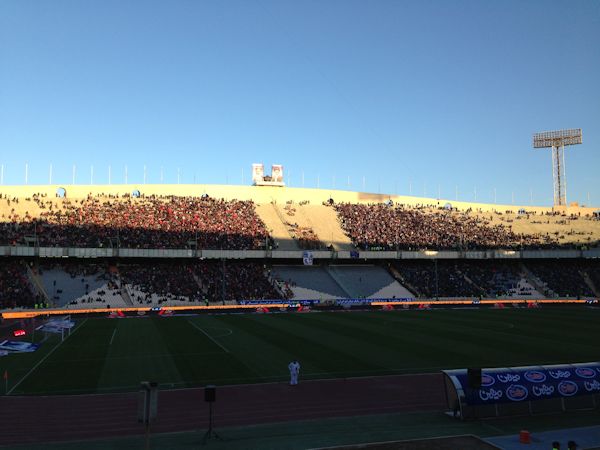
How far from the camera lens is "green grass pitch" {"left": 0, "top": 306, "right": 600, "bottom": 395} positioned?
24.9 meters

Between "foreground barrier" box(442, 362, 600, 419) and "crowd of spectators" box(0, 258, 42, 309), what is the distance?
5015 centimetres

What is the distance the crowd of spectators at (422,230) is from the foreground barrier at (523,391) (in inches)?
2365

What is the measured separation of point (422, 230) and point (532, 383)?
6858 centimetres

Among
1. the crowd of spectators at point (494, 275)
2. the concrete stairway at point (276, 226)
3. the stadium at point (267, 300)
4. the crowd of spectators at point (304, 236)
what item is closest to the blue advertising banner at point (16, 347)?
the stadium at point (267, 300)

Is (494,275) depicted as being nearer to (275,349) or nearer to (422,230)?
(422,230)

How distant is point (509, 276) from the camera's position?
80375mm

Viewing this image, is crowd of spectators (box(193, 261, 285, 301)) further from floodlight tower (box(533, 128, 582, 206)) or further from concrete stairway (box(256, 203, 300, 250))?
floodlight tower (box(533, 128, 582, 206))

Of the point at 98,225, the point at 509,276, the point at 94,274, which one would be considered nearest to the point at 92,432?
the point at 94,274

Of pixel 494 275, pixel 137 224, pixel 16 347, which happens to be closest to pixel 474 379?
pixel 16 347

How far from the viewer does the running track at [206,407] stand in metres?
17.1

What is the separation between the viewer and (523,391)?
18.1 meters

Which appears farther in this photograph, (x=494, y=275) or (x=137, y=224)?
(x=494, y=275)

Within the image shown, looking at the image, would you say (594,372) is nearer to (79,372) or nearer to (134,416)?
(134,416)

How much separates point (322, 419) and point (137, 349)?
716 inches
